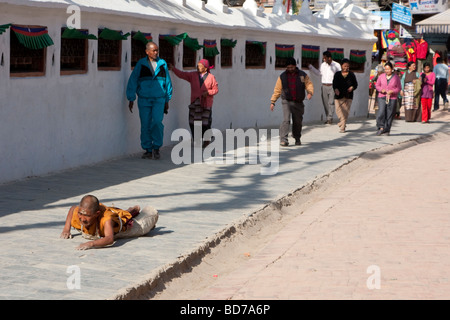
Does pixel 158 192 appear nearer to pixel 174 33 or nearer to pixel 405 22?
pixel 174 33

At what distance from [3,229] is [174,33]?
8.16 m

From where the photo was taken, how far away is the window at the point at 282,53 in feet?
70.6

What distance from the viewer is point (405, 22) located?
3706 centimetres

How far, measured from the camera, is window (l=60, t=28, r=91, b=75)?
12219 mm

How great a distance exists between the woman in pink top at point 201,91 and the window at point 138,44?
34.3 inches

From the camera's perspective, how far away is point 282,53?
21703 millimetres

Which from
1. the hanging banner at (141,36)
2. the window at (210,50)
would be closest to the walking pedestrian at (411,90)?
the window at (210,50)

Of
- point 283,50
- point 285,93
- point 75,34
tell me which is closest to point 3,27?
point 75,34

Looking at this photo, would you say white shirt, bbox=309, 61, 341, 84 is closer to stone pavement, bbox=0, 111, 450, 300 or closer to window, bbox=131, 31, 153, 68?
stone pavement, bbox=0, 111, 450, 300

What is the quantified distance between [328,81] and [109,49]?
382 inches

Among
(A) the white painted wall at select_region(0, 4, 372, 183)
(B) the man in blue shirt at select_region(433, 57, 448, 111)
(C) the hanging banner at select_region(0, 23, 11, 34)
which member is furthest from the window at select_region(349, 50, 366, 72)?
(C) the hanging banner at select_region(0, 23, 11, 34)

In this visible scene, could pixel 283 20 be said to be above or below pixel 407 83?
above
